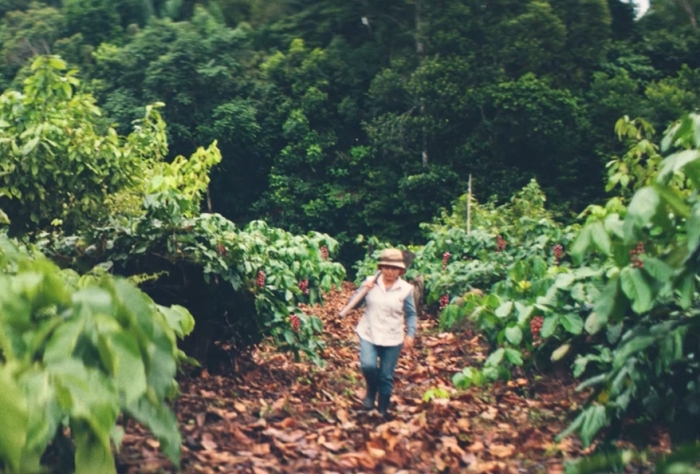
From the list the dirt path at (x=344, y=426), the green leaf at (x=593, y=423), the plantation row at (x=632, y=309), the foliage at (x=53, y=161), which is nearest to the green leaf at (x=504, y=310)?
the plantation row at (x=632, y=309)

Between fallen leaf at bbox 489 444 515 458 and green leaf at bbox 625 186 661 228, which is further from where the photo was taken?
fallen leaf at bbox 489 444 515 458

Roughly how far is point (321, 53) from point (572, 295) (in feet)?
85.4

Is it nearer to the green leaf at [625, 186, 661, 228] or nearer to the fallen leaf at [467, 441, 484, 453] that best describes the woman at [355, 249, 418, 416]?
the fallen leaf at [467, 441, 484, 453]

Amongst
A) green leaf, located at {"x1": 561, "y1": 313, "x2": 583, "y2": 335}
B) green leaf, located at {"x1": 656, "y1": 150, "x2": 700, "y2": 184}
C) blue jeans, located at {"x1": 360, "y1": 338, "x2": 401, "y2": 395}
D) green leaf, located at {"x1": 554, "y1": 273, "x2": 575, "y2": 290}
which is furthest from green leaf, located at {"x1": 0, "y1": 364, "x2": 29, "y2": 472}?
blue jeans, located at {"x1": 360, "y1": 338, "x2": 401, "y2": 395}

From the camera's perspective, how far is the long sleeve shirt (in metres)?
6.71

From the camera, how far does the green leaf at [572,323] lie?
181 inches

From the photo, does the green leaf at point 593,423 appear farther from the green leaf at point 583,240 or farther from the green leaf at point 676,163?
the green leaf at point 676,163

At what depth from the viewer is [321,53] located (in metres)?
Result: 29.9

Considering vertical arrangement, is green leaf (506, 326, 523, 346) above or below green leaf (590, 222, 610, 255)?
below

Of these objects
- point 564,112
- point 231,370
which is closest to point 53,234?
point 231,370

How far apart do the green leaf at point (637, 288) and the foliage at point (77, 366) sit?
175 centimetres

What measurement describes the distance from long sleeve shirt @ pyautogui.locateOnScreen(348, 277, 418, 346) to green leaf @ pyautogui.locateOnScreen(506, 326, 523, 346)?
1899 mm

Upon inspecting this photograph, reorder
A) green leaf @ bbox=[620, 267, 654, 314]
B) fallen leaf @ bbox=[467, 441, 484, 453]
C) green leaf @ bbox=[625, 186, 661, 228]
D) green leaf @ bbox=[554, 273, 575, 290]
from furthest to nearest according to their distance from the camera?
fallen leaf @ bbox=[467, 441, 484, 453], green leaf @ bbox=[554, 273, 575, 290], green leaf @ bbox=[620, 267, 654, 314], green leaf @ bbox=[625, 186, 661, 228]

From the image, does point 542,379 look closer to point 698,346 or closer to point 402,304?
point 402,304
